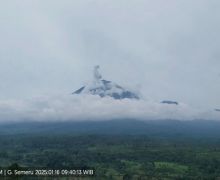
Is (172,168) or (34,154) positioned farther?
(34,154)

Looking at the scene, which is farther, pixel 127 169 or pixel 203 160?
pixel 203 160

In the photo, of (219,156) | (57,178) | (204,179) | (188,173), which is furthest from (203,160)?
(57,178)

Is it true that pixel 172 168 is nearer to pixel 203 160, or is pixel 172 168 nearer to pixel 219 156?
pixel 203 160

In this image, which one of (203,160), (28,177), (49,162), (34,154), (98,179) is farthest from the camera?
(34,154)

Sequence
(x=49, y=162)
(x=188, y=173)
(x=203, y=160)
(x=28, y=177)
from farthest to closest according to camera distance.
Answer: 1. (x=203, y=160)
2. (x=49, y=162)
3. (x=188, y=173)
4. (x=28, y=177)

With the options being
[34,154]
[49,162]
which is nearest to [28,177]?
[49,162]

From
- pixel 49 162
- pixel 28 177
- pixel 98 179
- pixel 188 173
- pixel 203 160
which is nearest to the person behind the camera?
pixel 28 177

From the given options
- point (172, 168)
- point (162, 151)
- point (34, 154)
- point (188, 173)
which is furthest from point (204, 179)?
point (34, 154)

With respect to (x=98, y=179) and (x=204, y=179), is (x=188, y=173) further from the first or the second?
(x=98, y=179)

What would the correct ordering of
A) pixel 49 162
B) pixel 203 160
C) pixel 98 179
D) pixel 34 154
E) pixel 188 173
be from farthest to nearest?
pixel 34 154 → pixel 203 160 → pixel 49 162 → pixel 188 173 → pixel 98 179
